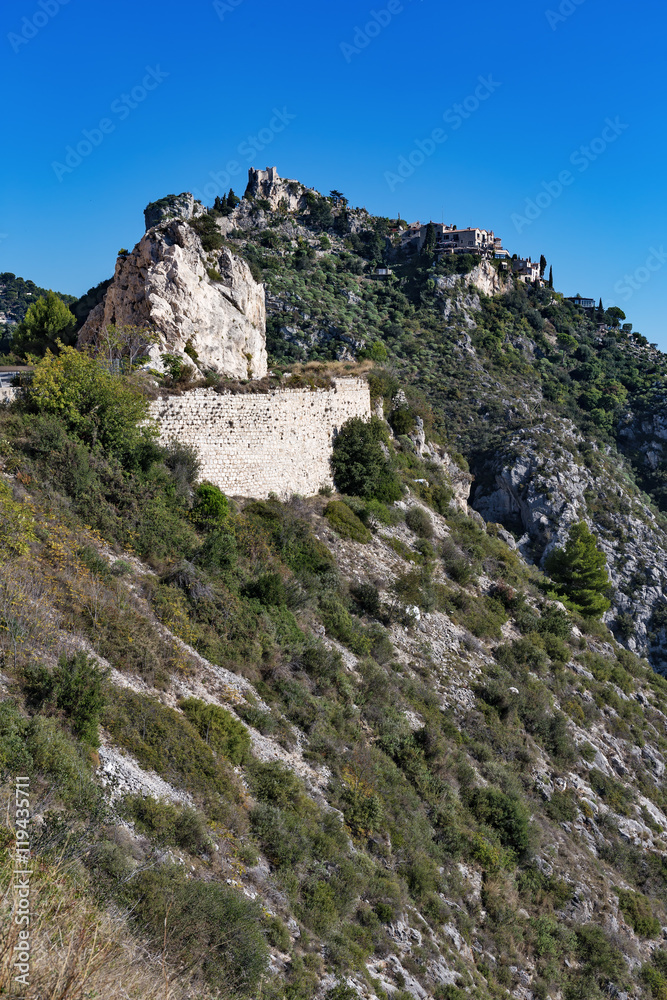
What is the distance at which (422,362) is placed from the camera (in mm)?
61344

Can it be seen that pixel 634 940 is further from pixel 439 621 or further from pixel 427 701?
pixel 439 621

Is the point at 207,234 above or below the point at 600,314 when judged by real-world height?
below

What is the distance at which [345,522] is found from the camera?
70.4 ft

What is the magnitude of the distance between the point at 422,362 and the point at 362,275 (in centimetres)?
2424

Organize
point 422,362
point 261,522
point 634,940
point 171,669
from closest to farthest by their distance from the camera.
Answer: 1. point 171,669
2. point 634,940
3. point 261,522
4. point 422,362

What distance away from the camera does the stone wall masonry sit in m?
17.5

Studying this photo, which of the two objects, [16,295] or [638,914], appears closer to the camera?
[638,914]

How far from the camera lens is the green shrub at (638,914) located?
1452 centimetres

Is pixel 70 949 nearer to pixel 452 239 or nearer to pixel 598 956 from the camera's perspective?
pixel 598 956

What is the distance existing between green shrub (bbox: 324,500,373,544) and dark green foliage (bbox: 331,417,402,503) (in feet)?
5.77

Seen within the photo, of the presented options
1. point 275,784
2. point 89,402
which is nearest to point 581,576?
point 275,784

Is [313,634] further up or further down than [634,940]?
further up

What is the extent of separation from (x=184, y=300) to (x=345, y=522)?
32.7 feet

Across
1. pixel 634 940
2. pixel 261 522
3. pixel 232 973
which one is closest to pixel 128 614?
pixel 232 973
